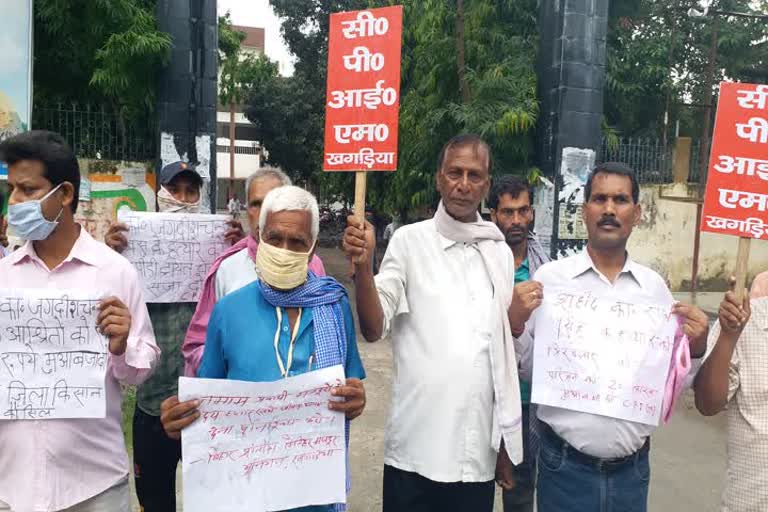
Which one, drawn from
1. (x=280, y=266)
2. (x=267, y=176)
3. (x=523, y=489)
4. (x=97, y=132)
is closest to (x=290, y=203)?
(x=280, y=266)

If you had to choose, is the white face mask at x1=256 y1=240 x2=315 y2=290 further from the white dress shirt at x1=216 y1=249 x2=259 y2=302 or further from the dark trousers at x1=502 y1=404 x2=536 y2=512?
the dark trousers at x1=502 y1=404 x2=536 y2=512

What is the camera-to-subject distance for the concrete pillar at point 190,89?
7.15 metres

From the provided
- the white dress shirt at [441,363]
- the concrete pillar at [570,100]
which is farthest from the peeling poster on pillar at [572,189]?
the white dress shirt at [441,363]

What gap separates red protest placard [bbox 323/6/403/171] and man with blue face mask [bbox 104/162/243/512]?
922 millimetres

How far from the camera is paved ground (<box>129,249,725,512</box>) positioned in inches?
162

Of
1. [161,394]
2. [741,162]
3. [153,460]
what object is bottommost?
[153,460]

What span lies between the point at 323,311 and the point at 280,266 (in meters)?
0.20

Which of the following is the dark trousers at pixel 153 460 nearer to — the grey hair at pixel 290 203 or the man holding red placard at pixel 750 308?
the grey hair at pixel 290 203

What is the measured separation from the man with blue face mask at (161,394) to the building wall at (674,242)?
8551mm

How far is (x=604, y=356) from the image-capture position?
2.21 m

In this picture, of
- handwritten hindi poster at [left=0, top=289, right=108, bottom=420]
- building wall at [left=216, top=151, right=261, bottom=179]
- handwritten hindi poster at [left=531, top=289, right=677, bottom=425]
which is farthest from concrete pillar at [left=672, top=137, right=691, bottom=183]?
building wall at [left=216, top=151, right=261, bottom=179]

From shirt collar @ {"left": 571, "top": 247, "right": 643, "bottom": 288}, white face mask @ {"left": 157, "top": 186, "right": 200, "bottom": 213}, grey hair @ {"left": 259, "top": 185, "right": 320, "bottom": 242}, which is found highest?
grey hair @ {"left": 259, "top": 185, "right": 320, "bottom": 242}

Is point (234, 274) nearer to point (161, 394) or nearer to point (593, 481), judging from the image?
point (161, 394)

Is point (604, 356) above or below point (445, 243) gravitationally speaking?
below
